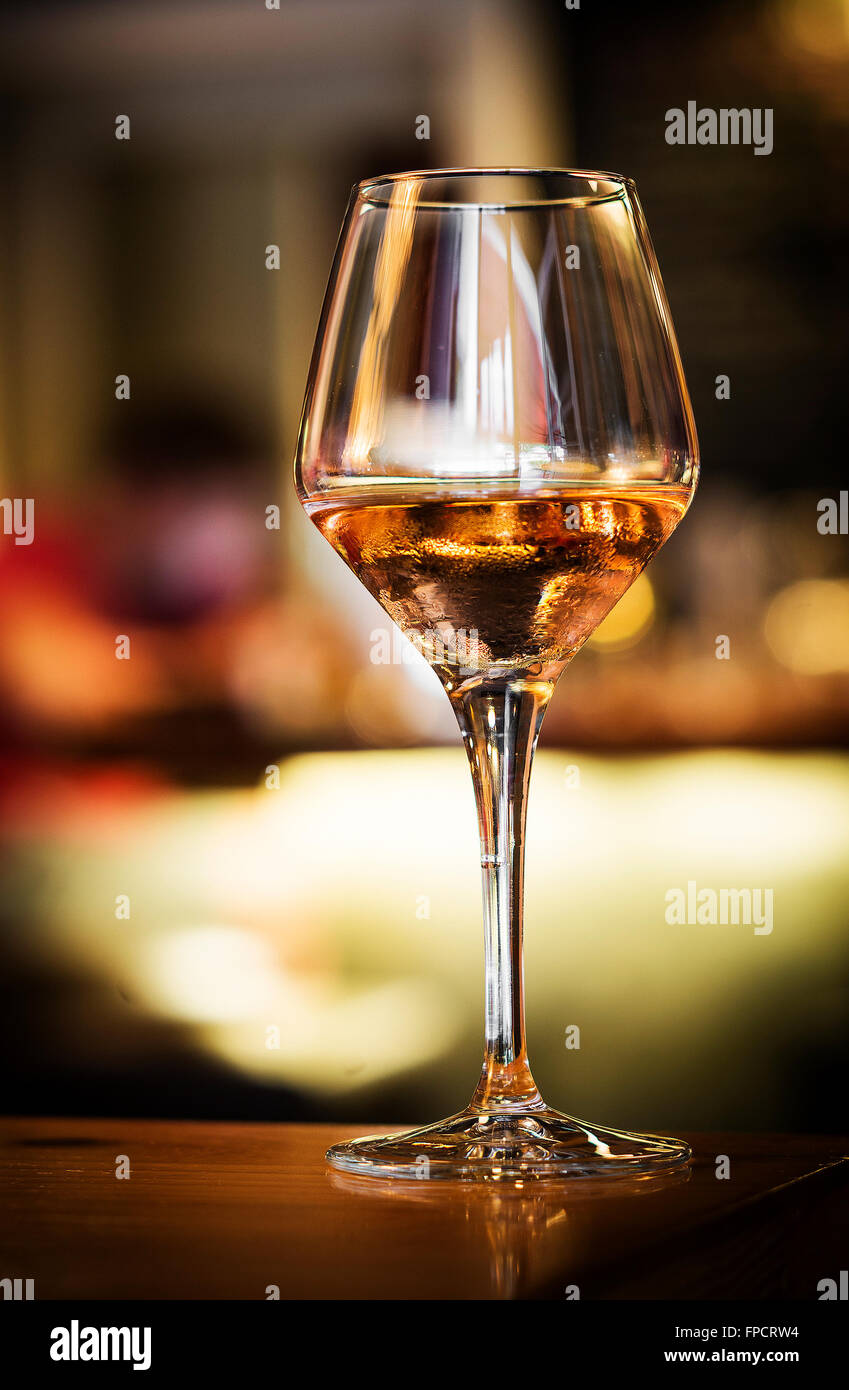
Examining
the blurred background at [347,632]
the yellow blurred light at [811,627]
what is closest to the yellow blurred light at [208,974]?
the blurred background at [347,632]

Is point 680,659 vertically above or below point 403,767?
above

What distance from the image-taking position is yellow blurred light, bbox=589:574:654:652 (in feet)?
5.79

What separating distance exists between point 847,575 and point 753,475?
150mm

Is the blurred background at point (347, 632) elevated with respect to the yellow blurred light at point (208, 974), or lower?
elevated

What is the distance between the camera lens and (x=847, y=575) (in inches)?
70.7

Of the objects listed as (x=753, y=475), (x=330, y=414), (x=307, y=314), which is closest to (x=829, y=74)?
(x=753, y=475)

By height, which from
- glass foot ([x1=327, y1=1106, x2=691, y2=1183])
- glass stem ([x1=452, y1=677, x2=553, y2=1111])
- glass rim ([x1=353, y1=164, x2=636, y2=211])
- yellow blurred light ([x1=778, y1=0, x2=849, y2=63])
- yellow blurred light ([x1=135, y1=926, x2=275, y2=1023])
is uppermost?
yellow blurred light ([x1=778, y1=0, x2=849, y2=63])

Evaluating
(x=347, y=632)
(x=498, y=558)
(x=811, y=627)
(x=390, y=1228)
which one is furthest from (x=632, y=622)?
(x=390, y=1228)

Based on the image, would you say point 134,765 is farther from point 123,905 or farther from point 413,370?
point 413,370


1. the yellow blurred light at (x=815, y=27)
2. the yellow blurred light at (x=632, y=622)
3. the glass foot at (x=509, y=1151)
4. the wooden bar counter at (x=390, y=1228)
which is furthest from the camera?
the yellow blurred light at (x=815, y=27)

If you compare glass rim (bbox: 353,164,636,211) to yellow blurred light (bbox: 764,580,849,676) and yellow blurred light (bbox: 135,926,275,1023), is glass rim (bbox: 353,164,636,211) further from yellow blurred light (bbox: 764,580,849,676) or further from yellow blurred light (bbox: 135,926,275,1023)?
yellow blurred light (bbox: 135,926,275,1023)

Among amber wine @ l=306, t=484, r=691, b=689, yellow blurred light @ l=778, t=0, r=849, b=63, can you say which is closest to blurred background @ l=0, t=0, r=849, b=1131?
yellow blurred light @ l=778, t=0, r=849, b=63

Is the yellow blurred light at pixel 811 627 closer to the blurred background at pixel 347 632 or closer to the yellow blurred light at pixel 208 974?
the blurred background at pixel 347 632

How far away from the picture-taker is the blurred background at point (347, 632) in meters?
1.78
